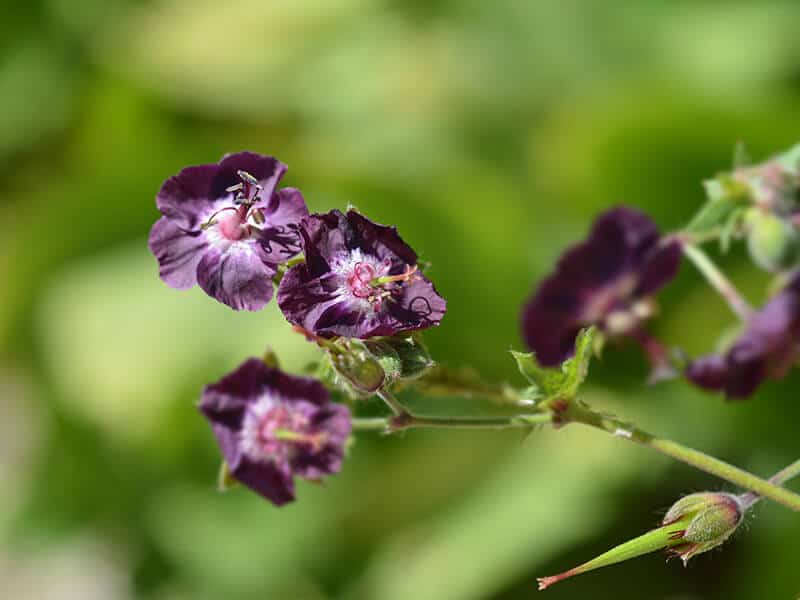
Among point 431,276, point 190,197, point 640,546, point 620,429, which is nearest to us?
point 640,546

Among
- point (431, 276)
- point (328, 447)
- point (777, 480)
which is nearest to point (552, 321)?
point (328, 447)

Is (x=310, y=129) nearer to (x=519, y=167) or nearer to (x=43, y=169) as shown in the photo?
(x=519, y=167)

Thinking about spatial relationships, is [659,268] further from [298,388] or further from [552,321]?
[298,388]

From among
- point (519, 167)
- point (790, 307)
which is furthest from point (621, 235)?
point (519, 167)

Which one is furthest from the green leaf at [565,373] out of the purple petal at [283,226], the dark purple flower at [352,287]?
the purple petal at [283,226]

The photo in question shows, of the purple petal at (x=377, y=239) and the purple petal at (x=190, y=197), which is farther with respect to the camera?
the purple petal at (x=190, y=197)

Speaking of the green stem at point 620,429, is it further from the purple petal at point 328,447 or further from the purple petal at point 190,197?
the purple petal at point 190,197
